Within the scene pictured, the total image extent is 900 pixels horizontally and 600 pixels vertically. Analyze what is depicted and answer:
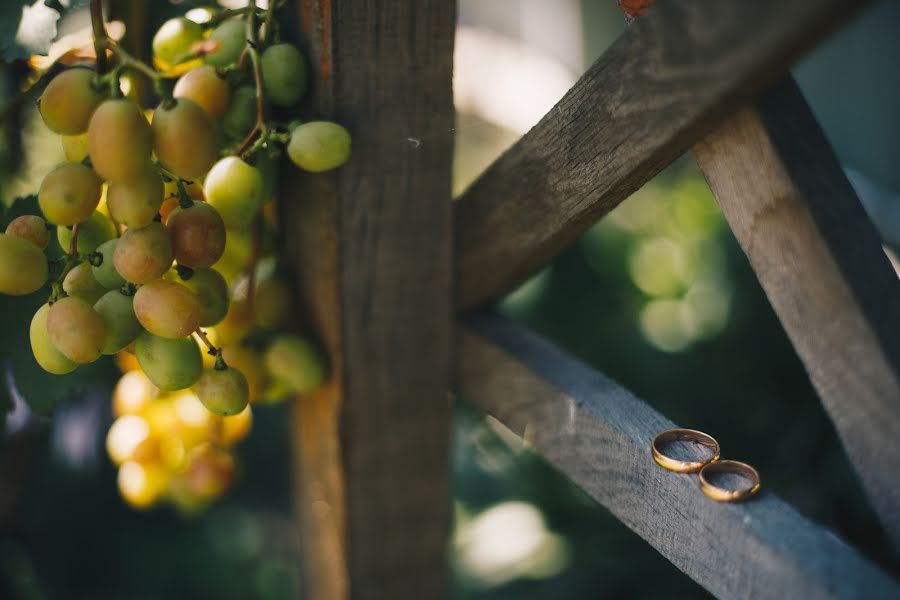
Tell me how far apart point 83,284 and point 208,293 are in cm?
11

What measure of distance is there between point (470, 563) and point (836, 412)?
122 centimetres

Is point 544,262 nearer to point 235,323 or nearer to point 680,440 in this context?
point 680,440

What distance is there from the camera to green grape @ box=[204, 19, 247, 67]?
74 cm

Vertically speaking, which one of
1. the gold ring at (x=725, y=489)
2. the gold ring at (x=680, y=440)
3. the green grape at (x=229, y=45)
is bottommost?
the gold ring at (x=680, y=440)

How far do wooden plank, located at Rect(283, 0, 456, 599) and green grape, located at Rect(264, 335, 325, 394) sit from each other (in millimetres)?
28

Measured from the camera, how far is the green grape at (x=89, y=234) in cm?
72

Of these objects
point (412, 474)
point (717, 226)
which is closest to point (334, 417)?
Answer: point (412, 474)

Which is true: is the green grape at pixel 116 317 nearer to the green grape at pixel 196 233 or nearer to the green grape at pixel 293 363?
the green grape at pixel 196 233

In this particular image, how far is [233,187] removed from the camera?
0.68m

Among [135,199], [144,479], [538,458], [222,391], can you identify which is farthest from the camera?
[538,458]

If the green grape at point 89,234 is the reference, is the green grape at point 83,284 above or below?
below

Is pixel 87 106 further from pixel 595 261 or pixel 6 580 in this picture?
pixel 595 261

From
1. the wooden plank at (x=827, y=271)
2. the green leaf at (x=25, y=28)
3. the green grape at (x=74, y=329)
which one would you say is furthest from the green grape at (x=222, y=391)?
the wooden plank at (x=827, y=271)

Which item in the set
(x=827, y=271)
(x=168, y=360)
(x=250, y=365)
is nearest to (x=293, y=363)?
(x=250, y=365)
